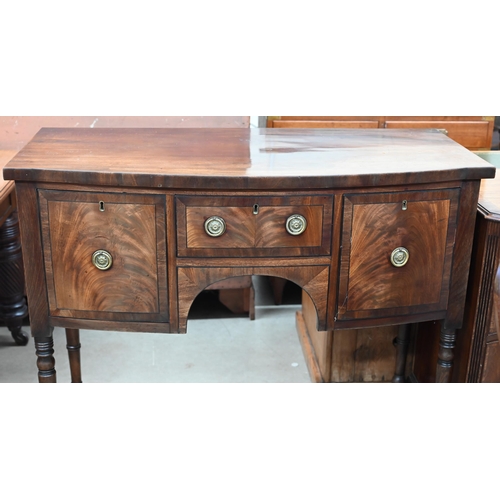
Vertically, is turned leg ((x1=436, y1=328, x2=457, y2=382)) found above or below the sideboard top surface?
below

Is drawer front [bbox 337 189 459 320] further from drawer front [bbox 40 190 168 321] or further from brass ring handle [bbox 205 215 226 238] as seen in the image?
drawer front [bbox 40 190 168 321]

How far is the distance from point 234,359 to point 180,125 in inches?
35.6

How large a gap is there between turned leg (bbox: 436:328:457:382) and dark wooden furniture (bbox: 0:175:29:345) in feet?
4.59

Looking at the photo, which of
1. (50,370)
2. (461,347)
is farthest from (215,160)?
(461,347)

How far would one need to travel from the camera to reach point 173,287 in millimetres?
1710

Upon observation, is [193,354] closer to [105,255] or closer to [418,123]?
[105,255]

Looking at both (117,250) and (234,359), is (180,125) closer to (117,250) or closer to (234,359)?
(234,359)

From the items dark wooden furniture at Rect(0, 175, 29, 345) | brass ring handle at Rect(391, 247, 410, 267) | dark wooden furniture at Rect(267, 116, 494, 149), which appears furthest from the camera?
dark wooden furniture at Rect(267, 116, 494, 149)

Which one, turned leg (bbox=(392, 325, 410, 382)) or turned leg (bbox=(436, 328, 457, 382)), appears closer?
turned leg (bbox=(436, 328, 457, 382))

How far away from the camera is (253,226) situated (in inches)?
65.1

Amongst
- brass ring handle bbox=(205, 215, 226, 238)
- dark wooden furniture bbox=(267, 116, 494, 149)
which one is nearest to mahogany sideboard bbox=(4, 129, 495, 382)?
brass ring handle bbox=(205, 215, 226, 238)

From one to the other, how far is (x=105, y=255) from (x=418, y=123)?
5.04ft

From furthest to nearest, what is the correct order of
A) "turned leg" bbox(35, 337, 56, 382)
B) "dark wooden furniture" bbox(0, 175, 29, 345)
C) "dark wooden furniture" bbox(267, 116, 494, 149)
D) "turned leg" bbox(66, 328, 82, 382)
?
"dark wooden furniture" bbox(267, 116, 494, 149) → "dark wooden furniture" bbox(0, 175, 29, 345) → "turned leg" bbox(66, 328, 82, 382) → "turned leg" bbox(35, 337, 56, 382)

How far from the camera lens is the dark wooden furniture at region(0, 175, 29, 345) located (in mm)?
2438
